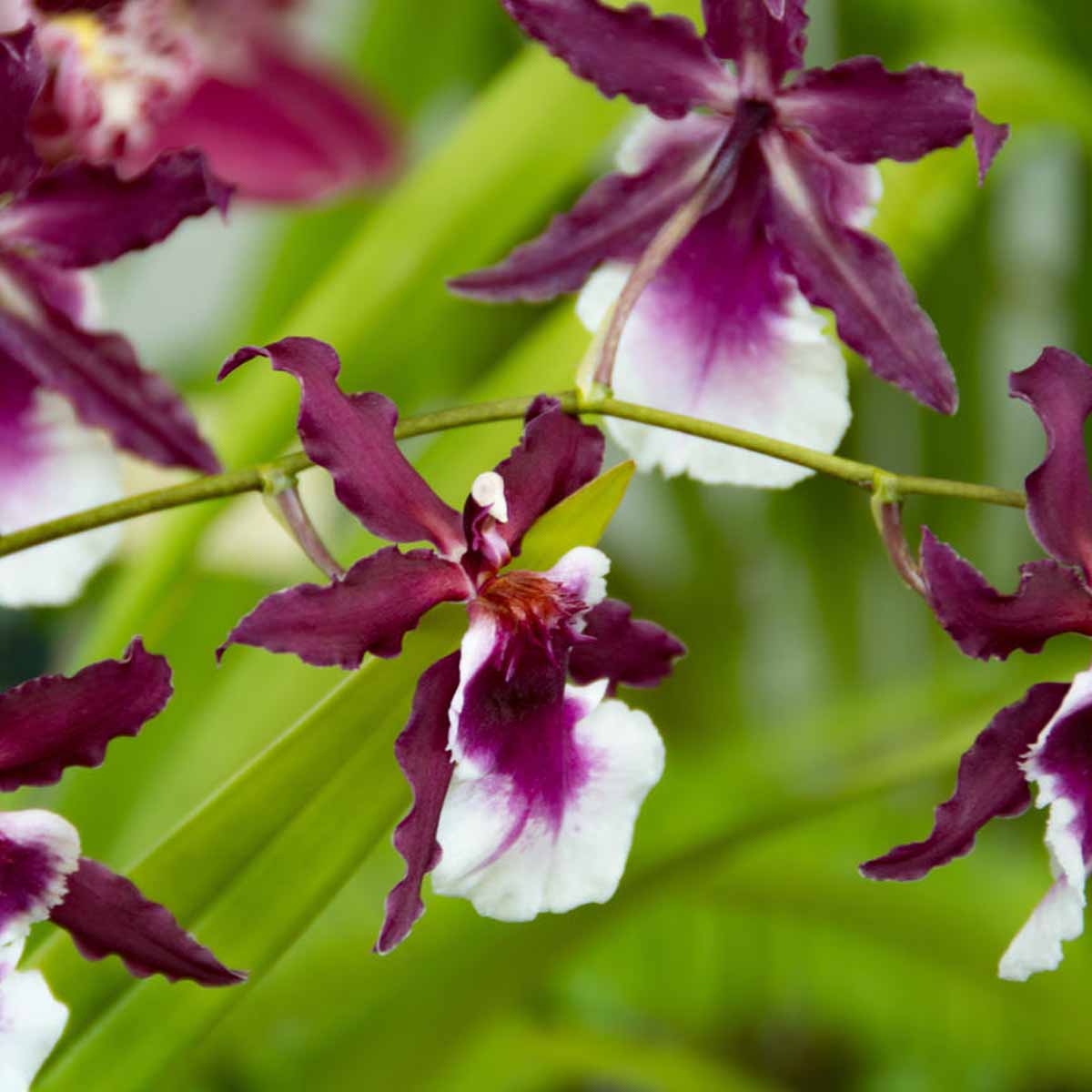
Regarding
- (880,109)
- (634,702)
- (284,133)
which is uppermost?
(880,109)

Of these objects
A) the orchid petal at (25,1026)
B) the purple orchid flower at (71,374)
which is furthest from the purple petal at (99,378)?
the orchid petal at (25,1026)

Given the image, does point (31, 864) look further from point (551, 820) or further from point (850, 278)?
point (850, 278)

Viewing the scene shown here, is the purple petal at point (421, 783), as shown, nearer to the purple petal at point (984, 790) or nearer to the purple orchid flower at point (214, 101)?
the purple petal at point (984, 790)

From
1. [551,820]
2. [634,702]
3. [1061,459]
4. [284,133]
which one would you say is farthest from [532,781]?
[634,702]

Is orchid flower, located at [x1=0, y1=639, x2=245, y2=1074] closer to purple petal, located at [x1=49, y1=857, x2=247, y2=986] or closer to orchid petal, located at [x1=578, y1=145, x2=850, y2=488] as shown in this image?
purple petal, located at [x1=49, y1=857, x2=247, y2=986]

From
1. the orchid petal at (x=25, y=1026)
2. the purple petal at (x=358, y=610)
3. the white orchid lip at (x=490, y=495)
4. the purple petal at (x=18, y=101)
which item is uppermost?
the purple petal at (x=18, y=101)

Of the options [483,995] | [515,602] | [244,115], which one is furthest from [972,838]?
[244,115]

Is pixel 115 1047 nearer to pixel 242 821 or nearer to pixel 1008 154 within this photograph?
pixel 242 821
